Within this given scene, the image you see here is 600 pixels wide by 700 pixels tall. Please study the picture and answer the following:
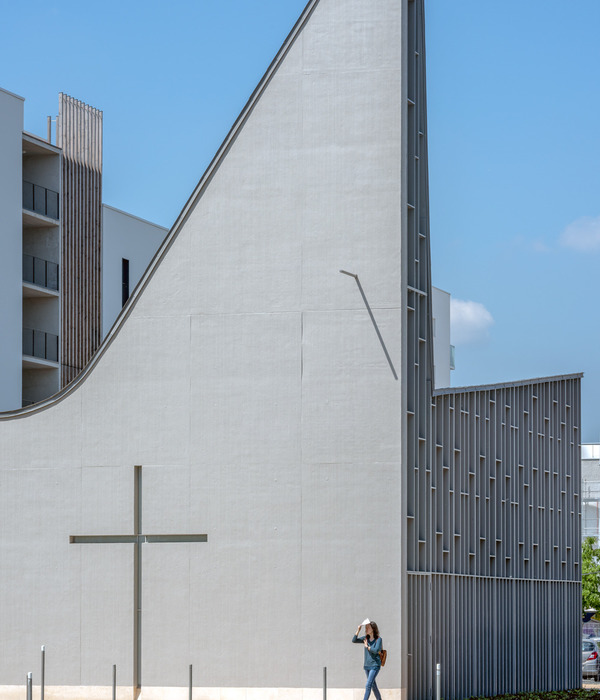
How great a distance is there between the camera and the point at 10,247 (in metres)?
42.5

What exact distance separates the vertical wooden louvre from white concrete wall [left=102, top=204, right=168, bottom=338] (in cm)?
95

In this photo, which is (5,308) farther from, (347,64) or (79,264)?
A: (347,64)

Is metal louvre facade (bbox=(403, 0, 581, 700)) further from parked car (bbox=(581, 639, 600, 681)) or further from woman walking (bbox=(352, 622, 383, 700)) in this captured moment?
parked car (bbox=(581, 639, 600, 681))

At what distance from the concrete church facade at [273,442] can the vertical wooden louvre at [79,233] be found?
19.4 m

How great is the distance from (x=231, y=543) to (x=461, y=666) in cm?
615

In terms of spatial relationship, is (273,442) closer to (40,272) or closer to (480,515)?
(480,515)

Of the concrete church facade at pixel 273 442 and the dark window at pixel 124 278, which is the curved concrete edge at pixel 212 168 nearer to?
the concrete church facade at pixel 273 442

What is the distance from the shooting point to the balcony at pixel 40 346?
43.7 metres

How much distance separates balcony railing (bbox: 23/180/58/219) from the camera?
44.4m

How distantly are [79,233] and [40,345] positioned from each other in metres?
5.13

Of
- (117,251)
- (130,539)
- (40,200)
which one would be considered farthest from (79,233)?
(130,539)

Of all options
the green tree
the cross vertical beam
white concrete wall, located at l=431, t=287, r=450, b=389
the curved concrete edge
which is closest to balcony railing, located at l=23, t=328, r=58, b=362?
the curved concrete edge

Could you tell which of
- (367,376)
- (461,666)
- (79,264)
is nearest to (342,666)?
(461,666)

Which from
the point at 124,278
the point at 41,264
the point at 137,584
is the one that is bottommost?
the point at 137,584
